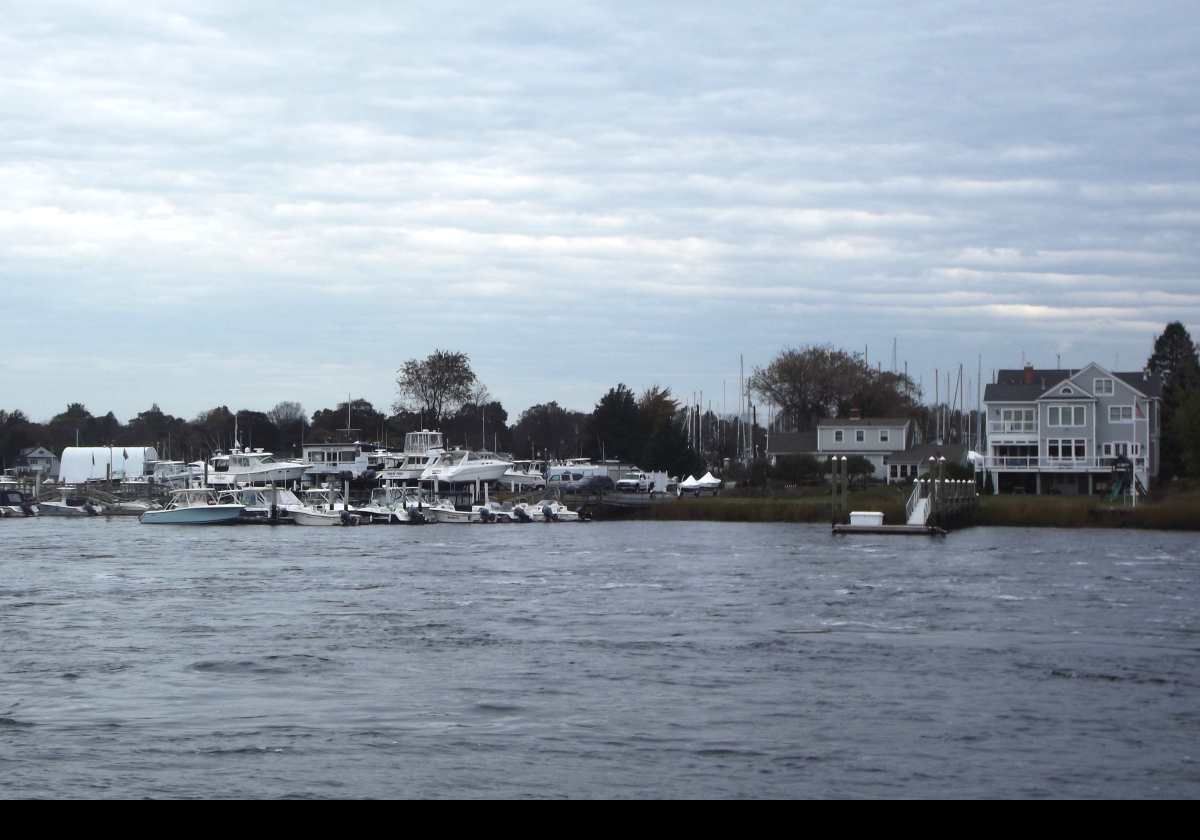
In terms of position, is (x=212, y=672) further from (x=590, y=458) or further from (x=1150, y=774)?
(x=590, y=458)

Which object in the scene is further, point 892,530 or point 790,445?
point 790,445

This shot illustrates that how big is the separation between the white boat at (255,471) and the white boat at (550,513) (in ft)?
78.6

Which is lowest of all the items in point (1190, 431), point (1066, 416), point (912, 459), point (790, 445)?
point (912, 459)

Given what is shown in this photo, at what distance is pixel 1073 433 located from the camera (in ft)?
295

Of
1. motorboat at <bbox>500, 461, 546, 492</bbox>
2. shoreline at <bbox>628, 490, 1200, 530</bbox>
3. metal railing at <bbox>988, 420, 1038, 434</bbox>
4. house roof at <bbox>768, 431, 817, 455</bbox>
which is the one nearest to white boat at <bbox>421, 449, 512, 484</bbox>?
motorboat at <bbox>500, 461, 546, 492</bbox>

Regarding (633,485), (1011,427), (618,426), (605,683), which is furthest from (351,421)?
(605,683)

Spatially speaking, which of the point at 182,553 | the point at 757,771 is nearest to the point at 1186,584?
the point at 757,771

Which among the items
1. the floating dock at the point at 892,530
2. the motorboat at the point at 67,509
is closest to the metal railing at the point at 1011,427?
the floating dock at the point at 892,530

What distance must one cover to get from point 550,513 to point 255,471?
28.9m

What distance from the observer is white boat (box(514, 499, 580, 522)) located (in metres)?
89.2

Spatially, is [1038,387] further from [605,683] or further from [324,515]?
[605,683]

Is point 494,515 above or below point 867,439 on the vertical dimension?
below

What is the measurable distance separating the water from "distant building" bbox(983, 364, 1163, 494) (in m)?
45.5

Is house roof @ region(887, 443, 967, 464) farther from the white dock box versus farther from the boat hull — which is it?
the boat hull
